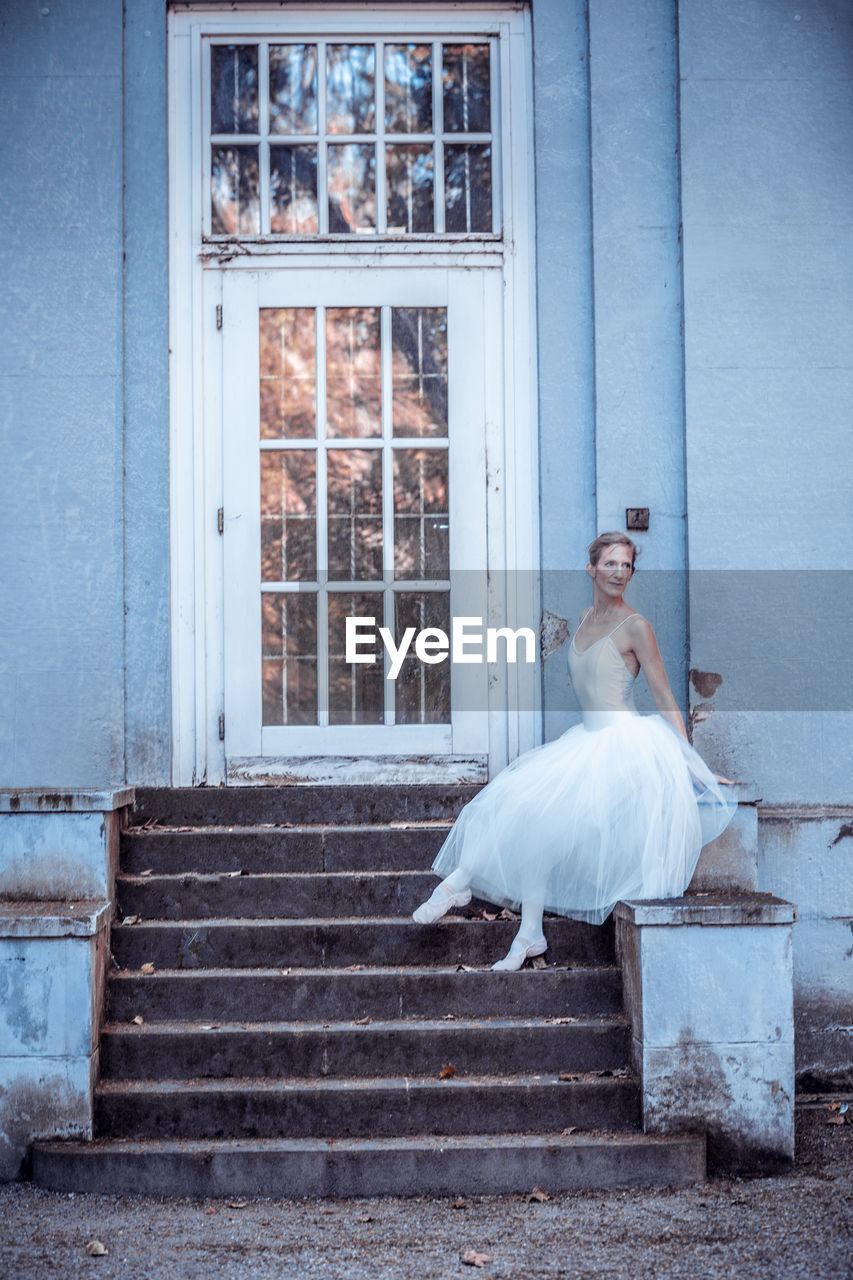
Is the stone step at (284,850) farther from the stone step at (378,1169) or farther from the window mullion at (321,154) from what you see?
the window mullion at (321,154)

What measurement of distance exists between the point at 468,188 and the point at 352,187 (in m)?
0.57

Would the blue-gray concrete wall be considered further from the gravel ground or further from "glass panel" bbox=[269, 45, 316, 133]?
the gravel ground

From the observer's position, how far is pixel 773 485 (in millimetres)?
Result: 5383

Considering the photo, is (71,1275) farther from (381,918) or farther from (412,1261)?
(381,918)

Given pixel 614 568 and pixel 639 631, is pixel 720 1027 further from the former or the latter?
pixel 614 568

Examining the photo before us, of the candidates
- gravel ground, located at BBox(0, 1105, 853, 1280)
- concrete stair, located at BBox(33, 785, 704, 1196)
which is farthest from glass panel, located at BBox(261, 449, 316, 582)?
gravel ground, located at BBox(0, 1105, 853, 1280)

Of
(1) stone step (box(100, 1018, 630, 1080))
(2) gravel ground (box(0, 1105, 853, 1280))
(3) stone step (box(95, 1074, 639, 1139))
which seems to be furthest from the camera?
(1) stone step (box(100, 1018, 630, 1080))

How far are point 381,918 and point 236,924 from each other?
1.88 ft

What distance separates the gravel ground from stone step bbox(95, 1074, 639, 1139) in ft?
0.78

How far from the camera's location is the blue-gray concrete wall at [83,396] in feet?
17.7

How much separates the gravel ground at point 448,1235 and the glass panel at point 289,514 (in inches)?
113

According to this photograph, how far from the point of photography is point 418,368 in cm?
569

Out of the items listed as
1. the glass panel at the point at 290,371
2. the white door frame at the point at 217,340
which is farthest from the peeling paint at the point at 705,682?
the glass panel at the point at 290,371

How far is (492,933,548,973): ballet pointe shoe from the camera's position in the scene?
4.35 metres
